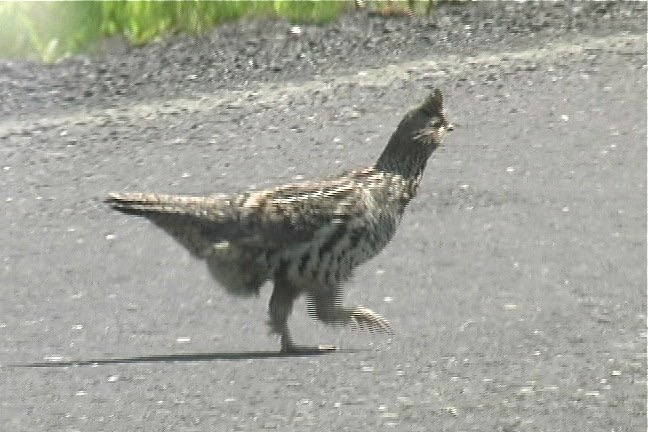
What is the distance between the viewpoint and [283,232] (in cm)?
649

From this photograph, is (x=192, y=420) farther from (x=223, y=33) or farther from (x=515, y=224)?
(x=223, y=33)

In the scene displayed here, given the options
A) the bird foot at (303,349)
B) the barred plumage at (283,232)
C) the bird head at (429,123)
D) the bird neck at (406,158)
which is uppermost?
the bird head at (429,123)

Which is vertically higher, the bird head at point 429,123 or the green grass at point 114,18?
the bird head at point 429,123

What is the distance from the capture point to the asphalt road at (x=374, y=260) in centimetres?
611

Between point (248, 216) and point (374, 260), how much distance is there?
120cm

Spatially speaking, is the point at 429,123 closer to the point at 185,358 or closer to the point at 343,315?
the point at 343,315

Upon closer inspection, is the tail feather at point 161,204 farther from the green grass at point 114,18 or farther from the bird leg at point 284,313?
the green grass at point 114,18

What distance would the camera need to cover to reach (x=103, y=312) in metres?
7.04

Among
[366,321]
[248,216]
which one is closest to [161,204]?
[248,216]

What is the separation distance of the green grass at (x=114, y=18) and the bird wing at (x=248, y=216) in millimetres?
3228

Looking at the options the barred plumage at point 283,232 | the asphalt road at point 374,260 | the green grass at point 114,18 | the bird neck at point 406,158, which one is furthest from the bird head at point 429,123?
the green grass at point 114,18

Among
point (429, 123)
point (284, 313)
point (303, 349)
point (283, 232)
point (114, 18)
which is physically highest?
point (429, 123)

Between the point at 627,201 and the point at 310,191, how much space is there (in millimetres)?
2189

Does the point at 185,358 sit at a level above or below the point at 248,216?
below
